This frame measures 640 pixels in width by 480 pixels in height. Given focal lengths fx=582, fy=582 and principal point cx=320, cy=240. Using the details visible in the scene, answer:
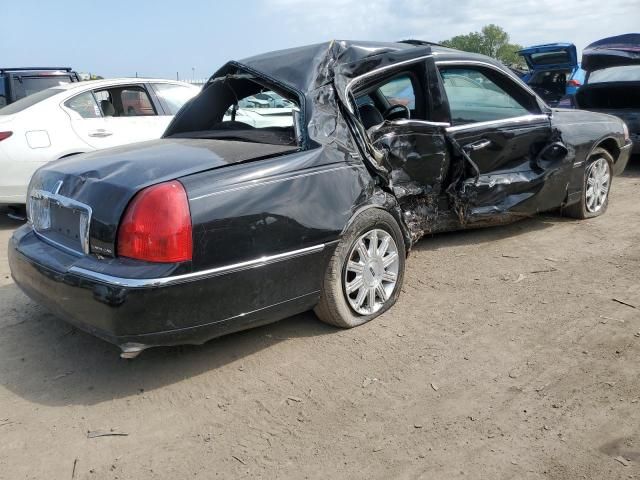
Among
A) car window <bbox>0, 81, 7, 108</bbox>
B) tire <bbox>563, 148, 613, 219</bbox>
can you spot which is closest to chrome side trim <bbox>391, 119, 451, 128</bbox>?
tire <bbox>563, 148, 613, 219</bbox>

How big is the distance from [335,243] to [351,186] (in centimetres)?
39

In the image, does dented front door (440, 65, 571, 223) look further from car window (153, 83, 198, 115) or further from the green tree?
the green tree

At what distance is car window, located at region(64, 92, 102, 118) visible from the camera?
21.8ft

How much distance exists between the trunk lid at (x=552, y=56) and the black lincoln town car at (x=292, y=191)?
717cm

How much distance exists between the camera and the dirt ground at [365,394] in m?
2.48

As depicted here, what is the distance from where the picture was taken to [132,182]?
2922 millimetres

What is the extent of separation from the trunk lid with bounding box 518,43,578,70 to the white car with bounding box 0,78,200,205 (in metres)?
7.77

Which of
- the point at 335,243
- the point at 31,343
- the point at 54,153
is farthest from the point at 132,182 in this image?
the point at 54,153

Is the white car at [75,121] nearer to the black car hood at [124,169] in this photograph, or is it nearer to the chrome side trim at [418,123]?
the black car hood at [124,169]

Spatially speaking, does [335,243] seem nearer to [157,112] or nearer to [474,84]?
[474,84]

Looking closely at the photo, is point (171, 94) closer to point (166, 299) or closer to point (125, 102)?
point (125, 102)

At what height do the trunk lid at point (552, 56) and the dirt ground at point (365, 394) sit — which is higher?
the trunk lid at point (552, 56)

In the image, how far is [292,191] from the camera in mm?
3180

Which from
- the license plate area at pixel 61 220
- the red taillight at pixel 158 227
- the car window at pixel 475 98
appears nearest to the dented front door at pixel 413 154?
the car window at pixel 475 98
